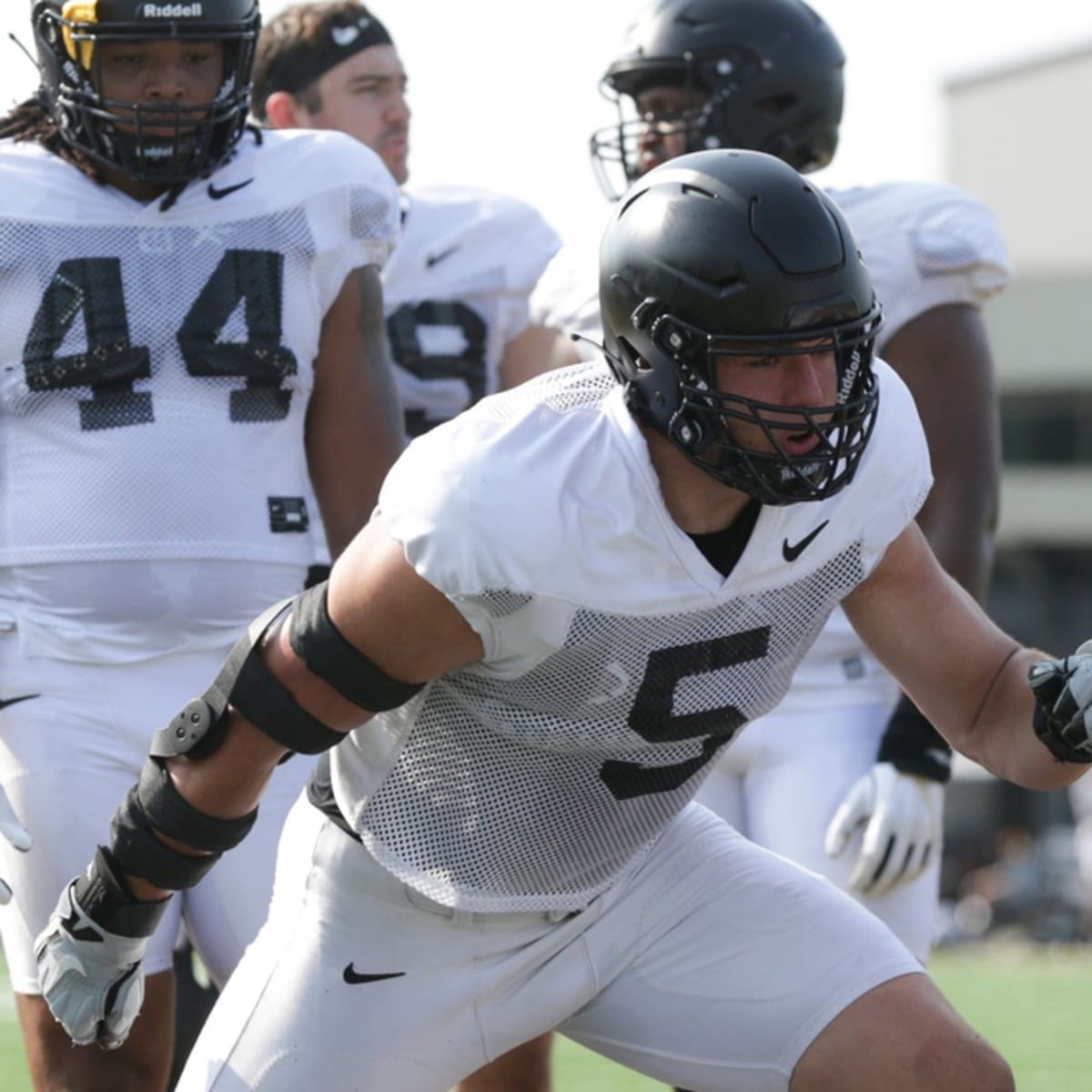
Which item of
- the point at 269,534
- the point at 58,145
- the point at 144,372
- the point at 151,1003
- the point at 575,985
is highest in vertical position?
the point at 58,145

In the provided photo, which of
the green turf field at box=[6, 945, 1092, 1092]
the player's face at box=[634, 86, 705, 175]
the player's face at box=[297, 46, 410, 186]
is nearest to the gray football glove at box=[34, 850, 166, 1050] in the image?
the player's face at box=[634, 86, 705, 175]

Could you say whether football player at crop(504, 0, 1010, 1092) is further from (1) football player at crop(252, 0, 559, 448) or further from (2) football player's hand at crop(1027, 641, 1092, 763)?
(2) football player's hand at crop(1027, 641, 1092, 763)

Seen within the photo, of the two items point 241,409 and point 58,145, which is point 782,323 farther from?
point 58,145

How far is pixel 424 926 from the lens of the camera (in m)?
3.45

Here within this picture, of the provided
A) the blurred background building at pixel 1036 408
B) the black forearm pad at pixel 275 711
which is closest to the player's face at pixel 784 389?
the black forearm pad at pixel 275 711

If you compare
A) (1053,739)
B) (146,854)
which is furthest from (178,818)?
(1053,739)

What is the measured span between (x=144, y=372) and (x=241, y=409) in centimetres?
18

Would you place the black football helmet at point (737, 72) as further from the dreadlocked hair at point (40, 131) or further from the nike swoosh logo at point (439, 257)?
the dreadlocked hair at point (40, 131)

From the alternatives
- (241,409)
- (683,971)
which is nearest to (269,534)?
(241,409)

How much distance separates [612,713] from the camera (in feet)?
10.8

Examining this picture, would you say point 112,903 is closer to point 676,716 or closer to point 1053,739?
point 676,716

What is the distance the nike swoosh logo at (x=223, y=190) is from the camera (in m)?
4.13

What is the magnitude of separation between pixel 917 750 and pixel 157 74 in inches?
71.4

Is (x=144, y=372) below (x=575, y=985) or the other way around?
the other way around
